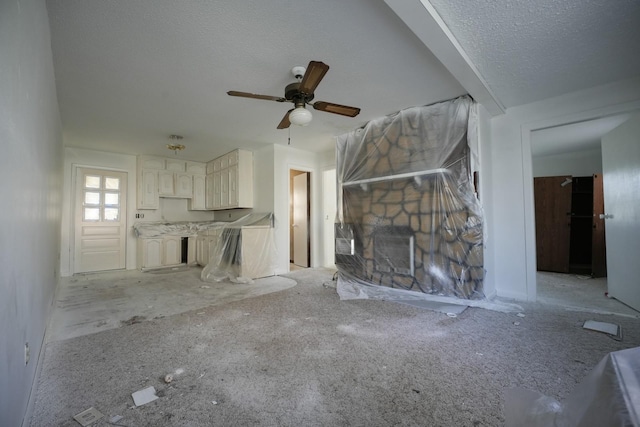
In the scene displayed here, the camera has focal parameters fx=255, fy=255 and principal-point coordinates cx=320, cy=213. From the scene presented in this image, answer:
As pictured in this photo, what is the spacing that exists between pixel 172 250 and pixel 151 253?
0.37 m

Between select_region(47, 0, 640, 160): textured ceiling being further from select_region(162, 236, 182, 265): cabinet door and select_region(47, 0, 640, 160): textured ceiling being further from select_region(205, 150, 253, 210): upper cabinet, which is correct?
select_region(162, 236, 182, 265): cabinet door

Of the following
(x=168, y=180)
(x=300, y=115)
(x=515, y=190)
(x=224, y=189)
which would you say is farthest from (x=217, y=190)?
(x=515, y=190)

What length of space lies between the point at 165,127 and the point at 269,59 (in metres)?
2.31

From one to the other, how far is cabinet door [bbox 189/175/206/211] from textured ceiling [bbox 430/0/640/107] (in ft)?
17.4

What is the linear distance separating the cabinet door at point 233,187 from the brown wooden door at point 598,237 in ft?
19.0

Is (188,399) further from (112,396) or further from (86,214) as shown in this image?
(86,214)

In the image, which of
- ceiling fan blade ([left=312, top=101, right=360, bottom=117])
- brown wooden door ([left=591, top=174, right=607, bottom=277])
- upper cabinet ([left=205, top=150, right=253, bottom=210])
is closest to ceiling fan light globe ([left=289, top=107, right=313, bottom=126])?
ceiling fan blade ([left=312, top=101, right=360, bottom=117])

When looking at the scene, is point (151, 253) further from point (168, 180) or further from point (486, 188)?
point (486, 188)

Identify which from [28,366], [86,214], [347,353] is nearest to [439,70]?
[347,353]

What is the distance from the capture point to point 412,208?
2.90 meters

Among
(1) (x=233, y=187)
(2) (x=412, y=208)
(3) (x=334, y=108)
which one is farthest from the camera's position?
(1) (x=233, y=187)

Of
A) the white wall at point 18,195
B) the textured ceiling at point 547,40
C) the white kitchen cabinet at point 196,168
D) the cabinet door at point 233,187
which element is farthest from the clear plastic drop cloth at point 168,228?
the textured ceiling at point 547,40

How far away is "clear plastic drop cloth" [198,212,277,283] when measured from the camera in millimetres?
3912

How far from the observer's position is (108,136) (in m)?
3.94
